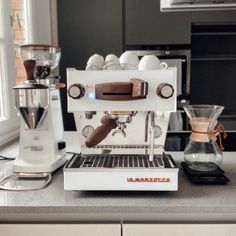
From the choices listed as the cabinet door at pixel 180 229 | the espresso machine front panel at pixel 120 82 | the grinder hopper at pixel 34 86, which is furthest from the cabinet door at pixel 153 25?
the cabinet door at pixel 180 229

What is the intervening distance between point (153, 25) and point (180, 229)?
1.84 m

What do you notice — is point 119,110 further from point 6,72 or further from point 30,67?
point 6,72

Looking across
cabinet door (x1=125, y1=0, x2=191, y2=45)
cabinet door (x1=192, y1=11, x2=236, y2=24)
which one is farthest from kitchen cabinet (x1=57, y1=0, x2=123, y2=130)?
cabinet door (x1=192, y1=11, x2=236, y2=24)

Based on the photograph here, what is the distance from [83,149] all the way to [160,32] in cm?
160

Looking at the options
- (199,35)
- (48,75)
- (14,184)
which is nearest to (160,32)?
(199,35)

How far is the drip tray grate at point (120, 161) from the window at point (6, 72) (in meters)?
0.86

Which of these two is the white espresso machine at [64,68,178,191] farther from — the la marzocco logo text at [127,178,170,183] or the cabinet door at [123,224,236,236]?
the cabinet door at [123,224,236,236]

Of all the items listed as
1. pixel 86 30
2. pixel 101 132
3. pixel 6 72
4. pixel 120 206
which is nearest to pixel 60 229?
pixel 120 206

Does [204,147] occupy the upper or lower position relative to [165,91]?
lower

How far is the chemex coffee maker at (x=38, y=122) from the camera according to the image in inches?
41.3

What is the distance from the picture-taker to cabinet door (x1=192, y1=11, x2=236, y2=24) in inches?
95.3

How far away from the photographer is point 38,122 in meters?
1.10

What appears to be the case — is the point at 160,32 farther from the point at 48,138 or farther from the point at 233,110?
the point at 48,138

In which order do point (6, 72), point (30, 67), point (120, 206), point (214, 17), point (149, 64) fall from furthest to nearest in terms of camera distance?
point (214, 17), point (6, 72), point (30, 67), point (149, 64), point (120, 206)
